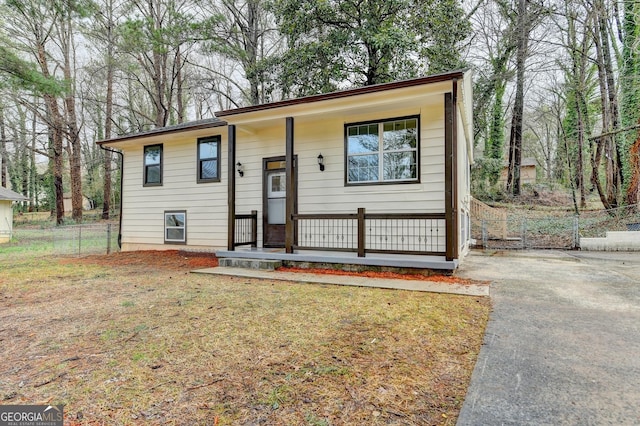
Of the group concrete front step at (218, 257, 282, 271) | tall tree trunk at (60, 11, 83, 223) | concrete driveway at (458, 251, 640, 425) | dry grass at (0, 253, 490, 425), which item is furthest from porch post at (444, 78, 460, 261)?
tall tree trunk at (60, 11, 83, 223)

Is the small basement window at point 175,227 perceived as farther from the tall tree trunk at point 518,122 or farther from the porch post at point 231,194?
the tall tree trunk at point 518,122

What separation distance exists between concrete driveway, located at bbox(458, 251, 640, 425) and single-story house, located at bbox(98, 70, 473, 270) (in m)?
1.72

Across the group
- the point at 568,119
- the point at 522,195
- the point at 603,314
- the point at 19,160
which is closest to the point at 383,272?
the point at 603,314

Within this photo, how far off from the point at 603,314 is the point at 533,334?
1.22 meters

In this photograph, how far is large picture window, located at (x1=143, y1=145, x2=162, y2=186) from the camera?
9.76 meters

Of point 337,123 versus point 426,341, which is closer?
point 426,341

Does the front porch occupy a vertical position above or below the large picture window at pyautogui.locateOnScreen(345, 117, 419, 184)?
below

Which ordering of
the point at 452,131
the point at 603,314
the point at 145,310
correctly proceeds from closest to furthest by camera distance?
the point at 603,314 → the point at 145,310 → the point at 452,131

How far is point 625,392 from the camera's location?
1939mm

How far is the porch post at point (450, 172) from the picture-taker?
5.35 metres

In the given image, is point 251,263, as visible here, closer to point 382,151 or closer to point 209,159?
point 382,151

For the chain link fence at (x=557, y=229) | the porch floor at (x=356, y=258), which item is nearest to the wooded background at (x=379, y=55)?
the chain link fence at (x=557, y=229)

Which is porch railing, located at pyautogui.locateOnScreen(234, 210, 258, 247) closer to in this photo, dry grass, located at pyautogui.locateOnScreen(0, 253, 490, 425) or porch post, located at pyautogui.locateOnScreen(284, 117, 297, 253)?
porch post, located at pyautogui.locateOnScreen(284, 117, 297, 253)

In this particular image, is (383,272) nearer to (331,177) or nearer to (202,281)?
(331,177)
